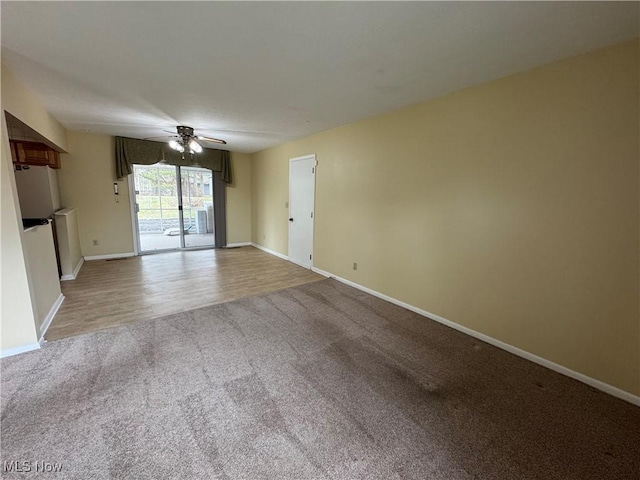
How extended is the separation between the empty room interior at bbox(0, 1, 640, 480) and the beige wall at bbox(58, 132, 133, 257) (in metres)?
0.98

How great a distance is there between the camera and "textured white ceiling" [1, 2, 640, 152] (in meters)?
1.45

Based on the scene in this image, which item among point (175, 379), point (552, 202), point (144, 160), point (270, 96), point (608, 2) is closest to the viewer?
point (608, 2)

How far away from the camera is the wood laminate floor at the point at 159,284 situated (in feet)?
9.21

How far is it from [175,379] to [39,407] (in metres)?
0.75

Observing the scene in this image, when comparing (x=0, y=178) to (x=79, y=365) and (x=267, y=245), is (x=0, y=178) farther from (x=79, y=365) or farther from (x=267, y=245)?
(x=267, y=245)

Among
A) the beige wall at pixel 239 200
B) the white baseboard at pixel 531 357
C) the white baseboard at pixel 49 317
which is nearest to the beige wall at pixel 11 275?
the white baseboard at pixel 49 317

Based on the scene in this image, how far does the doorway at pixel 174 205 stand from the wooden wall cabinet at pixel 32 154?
1.44 meters

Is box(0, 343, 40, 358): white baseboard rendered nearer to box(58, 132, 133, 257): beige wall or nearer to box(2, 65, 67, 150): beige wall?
box(2, 65, 67, 150): beige wall

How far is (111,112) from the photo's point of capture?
332 cm

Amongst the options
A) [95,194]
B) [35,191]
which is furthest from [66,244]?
[95,194]

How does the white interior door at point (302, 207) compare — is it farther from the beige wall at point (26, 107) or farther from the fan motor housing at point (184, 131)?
the beige wall at point (26, 107)

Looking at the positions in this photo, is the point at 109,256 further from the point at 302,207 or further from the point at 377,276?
the point at 377,276

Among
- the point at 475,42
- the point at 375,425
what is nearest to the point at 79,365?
the point at 375,425

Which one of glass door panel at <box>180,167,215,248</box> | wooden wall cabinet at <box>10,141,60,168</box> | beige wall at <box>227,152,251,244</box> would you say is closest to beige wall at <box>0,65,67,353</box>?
wooden wall cabinet at <box>10,141,60,168</box>
